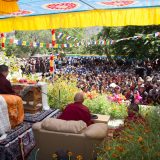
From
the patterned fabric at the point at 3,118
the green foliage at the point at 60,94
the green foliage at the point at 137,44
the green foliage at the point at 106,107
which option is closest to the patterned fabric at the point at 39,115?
the green foliage at the point at 60,94

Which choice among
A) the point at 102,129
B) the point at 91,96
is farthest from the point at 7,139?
the point at 91,96

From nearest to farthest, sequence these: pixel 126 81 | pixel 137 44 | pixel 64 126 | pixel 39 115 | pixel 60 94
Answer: pixel 64 126 < pixel 39 115 < pixel 60 94 < pixel 126 81 < pixel 137 44

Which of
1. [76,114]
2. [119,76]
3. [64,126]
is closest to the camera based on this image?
[64,126]

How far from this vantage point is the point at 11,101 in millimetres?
4812

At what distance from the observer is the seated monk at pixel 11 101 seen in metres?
4.82

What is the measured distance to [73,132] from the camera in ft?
12.3

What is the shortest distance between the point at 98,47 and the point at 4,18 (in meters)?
25.4

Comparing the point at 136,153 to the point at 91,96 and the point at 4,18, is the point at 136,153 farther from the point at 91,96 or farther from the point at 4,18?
the point at 4,18

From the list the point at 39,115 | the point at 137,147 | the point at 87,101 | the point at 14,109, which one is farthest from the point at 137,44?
the point at 137,147

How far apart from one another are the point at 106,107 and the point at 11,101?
8.52 ft

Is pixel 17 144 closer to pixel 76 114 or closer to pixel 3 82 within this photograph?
pixel 76 114

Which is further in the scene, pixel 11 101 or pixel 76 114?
pixel 11 101

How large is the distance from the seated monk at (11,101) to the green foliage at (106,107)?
212 cm

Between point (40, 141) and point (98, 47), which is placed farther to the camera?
point (98, 47)
